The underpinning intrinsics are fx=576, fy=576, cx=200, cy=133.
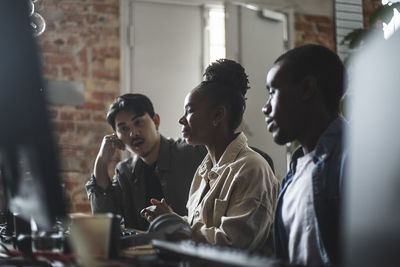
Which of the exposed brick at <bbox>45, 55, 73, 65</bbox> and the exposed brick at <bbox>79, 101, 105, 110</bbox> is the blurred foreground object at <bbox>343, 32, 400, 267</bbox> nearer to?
the exposed brick at <bbox>79, 101, 105, 110</bbox>

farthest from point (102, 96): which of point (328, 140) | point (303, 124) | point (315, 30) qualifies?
point (328, 140)

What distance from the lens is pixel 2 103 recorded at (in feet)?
2.72

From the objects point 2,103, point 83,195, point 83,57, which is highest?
point 83,57

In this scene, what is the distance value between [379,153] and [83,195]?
285 cm

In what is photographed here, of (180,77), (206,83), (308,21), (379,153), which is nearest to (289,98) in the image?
(379,153)

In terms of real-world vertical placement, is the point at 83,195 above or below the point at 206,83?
below

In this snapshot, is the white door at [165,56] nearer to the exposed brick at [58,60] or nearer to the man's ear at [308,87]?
the exposed brick at [58,60]

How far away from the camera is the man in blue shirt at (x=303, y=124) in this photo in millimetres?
1427

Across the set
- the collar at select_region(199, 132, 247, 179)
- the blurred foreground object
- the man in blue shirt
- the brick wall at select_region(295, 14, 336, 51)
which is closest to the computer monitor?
the blurred foreground object

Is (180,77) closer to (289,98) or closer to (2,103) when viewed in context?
(289,98)

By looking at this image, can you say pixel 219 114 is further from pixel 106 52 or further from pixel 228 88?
pixel 106 52

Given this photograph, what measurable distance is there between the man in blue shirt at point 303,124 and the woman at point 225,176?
0.36 feet

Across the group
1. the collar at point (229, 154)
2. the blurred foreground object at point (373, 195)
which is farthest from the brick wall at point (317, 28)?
the blurred foreground object at point (373, 195)

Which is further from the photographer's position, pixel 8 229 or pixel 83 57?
pixel 83 57
